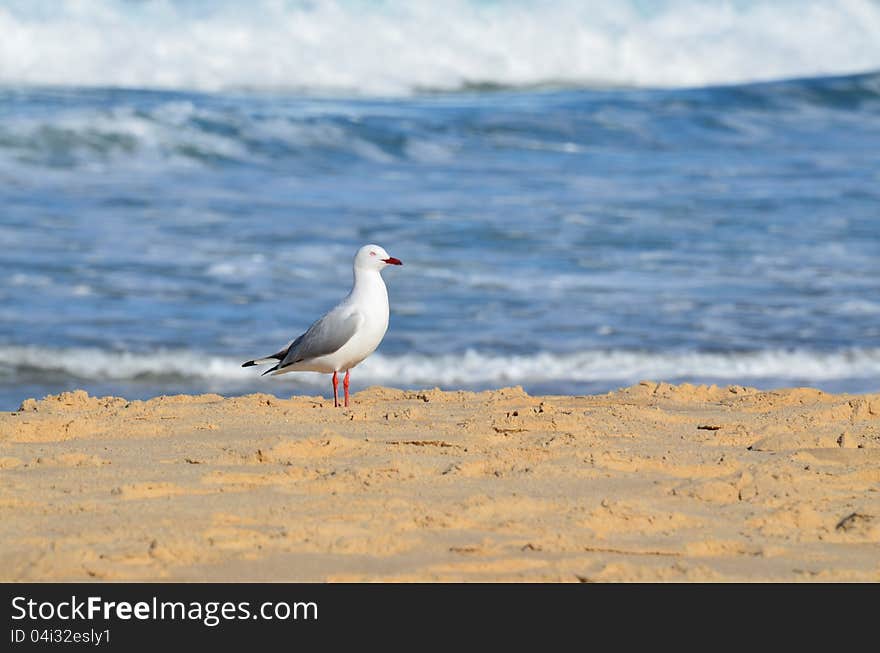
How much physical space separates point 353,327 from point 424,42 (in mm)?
24546

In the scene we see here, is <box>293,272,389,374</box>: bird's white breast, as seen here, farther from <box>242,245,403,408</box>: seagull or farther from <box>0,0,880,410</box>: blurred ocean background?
<box>0,0,880,410</box>: blurred ocean background

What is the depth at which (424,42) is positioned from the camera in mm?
29422

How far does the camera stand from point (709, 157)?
16.6 metres

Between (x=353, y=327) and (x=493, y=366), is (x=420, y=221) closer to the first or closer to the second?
(x=493, y=366)

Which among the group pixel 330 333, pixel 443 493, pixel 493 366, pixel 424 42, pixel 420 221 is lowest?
A: pixel 443 493

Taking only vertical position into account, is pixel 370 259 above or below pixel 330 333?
above

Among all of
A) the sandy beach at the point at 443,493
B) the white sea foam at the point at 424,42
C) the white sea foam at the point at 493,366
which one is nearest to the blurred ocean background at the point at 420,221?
the white sea foam at the point at 493,366

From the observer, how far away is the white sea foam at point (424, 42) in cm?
2662

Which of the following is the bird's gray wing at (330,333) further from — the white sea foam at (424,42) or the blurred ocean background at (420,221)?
the white sea foam at (424,42)

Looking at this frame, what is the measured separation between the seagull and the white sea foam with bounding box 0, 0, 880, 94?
20800 mm

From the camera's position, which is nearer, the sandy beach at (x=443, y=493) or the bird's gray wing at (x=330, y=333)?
the sandy beach at (x=443, y=493)

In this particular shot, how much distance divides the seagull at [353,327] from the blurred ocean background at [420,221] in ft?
7.21

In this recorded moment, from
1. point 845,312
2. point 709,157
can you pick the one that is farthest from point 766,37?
point 845,312

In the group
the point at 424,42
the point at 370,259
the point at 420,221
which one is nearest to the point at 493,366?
the point at 370,259
